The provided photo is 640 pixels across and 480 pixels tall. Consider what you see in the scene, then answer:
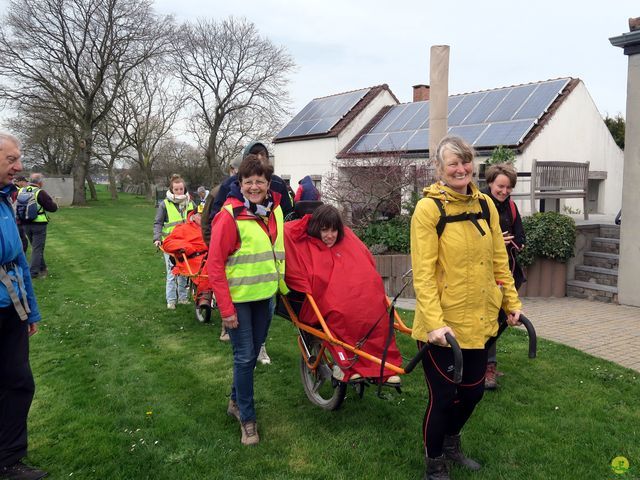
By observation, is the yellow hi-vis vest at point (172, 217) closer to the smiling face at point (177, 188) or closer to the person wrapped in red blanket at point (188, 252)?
the smiling face at point (177, 188)

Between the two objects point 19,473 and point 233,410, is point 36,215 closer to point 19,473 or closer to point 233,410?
point 233,410

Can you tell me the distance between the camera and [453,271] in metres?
3.19

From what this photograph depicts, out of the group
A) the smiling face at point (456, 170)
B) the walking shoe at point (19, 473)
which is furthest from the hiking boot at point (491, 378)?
the walking shoe at point (19, 473)

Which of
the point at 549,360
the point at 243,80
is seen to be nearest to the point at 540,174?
the point at 549,360

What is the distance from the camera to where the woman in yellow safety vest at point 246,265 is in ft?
12.6

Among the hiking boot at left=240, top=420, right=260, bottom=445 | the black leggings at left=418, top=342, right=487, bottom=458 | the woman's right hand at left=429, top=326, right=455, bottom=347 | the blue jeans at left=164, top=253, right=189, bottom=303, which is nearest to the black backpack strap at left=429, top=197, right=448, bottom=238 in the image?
→ the woman's right hand at left=429, top=326, right=455, bottom=347

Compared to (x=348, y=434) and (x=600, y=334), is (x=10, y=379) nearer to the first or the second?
(x=348, y=434)

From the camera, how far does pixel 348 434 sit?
416 cm

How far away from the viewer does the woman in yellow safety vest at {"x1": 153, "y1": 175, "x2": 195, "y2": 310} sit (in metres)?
8.31

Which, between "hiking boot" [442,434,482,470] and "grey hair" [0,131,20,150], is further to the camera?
→ "hiking boot" [442,434,482,470]

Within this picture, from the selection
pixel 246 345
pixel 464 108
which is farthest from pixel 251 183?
pixel 464 108

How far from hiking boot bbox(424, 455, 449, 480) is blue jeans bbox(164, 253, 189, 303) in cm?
547

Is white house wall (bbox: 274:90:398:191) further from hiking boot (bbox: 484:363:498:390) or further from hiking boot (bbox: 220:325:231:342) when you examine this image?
hiking boot (bbox: 484:363:498:390)

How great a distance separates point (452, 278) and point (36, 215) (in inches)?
394
